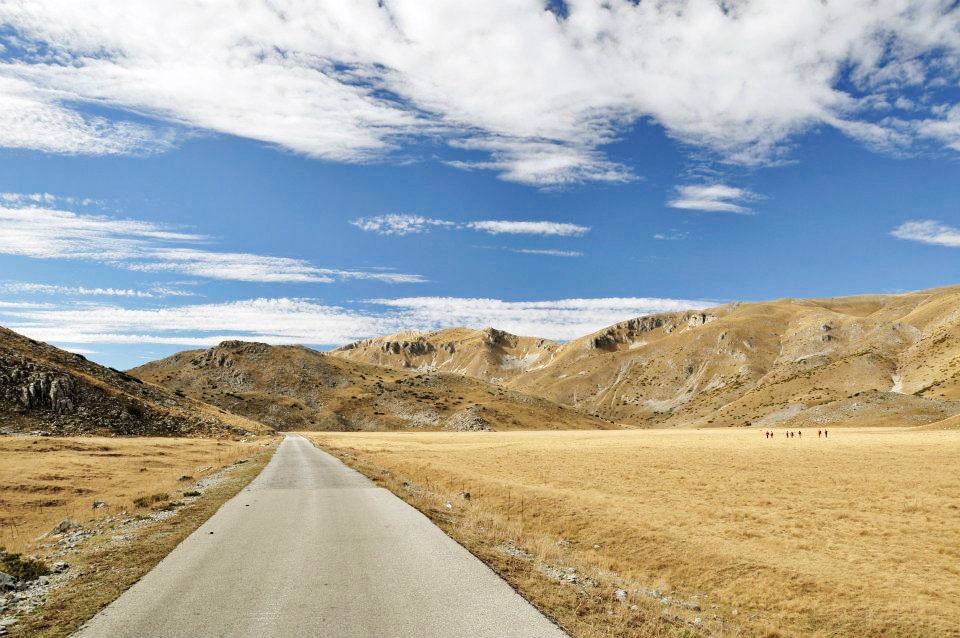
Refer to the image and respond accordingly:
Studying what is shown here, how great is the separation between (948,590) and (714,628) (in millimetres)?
7783

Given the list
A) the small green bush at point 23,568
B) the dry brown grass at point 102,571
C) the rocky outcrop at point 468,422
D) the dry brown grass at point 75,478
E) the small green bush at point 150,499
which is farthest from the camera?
the rocky outcrop at point 468,422

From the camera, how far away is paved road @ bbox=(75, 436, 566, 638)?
24.9ft

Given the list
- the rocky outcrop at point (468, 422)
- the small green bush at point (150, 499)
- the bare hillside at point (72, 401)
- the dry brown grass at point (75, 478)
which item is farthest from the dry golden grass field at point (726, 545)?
the rocky outcrop at point (468, 422)

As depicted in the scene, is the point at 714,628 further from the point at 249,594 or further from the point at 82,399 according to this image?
the point at 82,399

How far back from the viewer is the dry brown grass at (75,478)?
68.9 ft

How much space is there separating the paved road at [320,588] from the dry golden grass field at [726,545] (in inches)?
45.4

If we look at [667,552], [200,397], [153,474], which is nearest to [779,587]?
[667,552]

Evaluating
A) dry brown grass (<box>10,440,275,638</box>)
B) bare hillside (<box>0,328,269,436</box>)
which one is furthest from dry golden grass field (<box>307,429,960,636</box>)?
bare hillside (<box>0,328,269,436</box>)

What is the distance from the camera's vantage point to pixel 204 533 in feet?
47.0

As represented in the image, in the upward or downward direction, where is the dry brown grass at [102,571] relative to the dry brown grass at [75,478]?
upward

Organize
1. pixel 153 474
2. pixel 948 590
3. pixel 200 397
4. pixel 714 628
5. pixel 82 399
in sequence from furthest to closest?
pixel 200 397 → pixel 82 399 → pixel 153 474 → pixel 948 590 → pixel 714 628

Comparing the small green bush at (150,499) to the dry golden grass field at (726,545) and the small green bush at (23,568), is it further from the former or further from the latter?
the small green bush at (23,568)

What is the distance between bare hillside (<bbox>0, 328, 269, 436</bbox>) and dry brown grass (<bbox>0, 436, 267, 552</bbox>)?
1757 cm

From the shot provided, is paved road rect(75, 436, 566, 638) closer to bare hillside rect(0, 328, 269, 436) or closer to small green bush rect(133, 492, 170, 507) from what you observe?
small green bush rect(133, 492, 170, 507)
